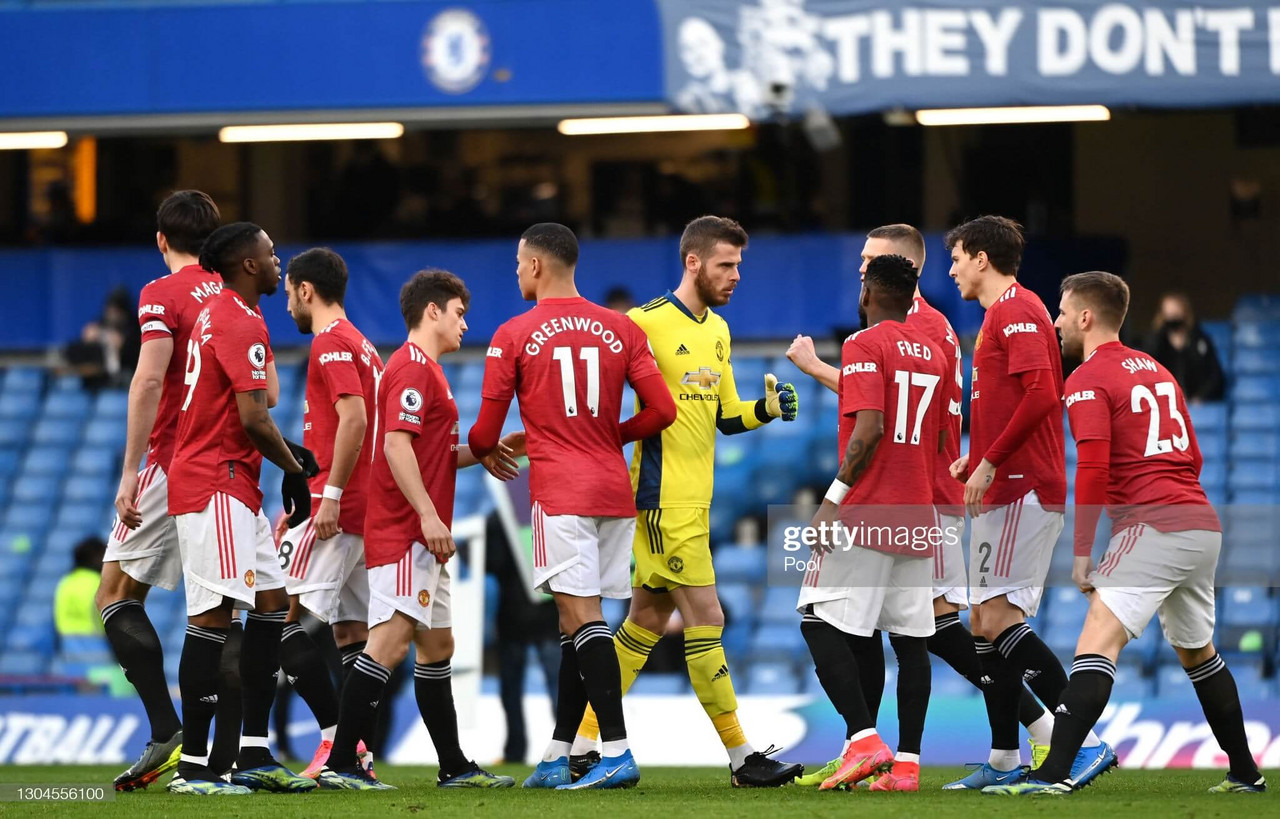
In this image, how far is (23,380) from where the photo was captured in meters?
15.7

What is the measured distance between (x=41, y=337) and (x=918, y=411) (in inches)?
431

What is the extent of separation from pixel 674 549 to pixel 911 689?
1023 mm

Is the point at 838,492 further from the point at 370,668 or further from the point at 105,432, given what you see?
the point at 105,432

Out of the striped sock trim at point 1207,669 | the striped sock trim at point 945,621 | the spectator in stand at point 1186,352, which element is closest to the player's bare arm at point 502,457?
the striped sock trim at point 945,621

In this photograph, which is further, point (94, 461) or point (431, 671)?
point (94, 461)

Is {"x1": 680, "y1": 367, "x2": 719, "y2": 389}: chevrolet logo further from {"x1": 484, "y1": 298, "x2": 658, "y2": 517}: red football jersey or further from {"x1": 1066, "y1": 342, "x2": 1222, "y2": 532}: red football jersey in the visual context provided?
{"x1": 1066, "y1": 342, "x2": 1222, "y2": 532}: red football jersey

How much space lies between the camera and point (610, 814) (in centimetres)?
571

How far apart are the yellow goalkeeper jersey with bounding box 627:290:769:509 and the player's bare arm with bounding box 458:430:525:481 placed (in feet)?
1.57

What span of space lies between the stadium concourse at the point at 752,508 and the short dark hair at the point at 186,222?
4964mm

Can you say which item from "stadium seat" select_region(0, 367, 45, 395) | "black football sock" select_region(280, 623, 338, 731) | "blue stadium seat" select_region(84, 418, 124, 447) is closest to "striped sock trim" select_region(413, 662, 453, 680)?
"black football sock" select_region(280, 623, 338, 731)

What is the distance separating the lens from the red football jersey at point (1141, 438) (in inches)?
250

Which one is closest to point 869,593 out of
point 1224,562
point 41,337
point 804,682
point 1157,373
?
point 1157,373

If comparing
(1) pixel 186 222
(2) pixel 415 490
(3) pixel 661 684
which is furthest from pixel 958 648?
(3) pixel 661 684

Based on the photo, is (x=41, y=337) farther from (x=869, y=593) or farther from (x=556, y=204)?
(x=869, y=593)
